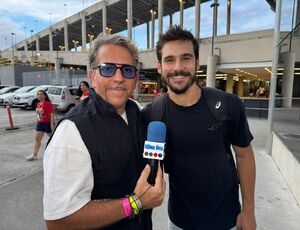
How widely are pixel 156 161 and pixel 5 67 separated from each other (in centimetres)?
3936

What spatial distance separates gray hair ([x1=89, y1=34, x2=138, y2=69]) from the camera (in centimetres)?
152

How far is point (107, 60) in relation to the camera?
152 cm

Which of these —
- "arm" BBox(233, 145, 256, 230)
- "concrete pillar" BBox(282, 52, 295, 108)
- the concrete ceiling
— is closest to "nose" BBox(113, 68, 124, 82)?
"arm" BBox(233, 145, 256, 230)

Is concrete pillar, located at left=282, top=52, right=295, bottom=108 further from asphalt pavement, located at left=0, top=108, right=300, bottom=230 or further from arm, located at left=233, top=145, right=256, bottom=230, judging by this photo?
arm, located at left=233, top=145, right=256, bottom=230

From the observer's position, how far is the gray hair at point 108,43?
1.52 m

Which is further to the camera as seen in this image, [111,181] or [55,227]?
[111,181]

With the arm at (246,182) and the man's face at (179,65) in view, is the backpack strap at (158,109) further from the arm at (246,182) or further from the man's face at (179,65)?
the arm at (246,182)

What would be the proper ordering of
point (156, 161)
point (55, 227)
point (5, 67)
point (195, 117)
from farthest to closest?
point (5, 67), point (195, 117), point (156, 161), point (55, 227)

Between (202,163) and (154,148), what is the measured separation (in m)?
0.61

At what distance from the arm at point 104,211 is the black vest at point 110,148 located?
112 millimetres

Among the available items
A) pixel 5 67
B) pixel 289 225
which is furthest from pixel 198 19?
pixel 289 225

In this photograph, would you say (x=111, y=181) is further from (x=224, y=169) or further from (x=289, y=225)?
(x=289, y=225)

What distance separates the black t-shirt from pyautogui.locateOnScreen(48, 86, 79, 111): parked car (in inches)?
526

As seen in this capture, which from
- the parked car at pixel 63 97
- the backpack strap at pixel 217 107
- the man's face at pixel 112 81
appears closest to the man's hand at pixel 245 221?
the backpack strap at pixel 217 107
